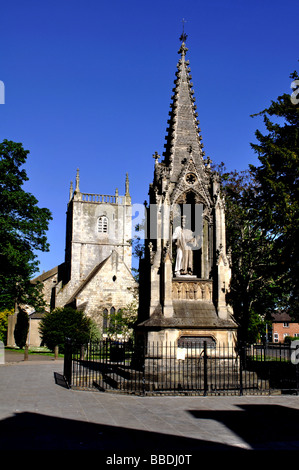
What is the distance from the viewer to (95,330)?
41.8 metres

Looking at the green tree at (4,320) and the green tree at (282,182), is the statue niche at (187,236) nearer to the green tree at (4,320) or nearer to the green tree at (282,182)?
A: the green tree at (282,182)

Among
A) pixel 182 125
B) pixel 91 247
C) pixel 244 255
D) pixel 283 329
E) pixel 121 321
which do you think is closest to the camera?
pixel 182 125

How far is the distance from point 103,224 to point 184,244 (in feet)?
140

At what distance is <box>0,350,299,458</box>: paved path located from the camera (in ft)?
21.8

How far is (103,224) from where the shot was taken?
56375 millimetres

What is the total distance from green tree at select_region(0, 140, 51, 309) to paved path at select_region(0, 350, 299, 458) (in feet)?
59.0

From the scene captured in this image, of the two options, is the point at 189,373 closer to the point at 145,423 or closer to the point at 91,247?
the point at 145,423

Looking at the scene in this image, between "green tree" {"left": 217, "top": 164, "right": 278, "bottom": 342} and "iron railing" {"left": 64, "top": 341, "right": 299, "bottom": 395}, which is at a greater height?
"green tree" {"left": 217, "top": 164, "right": 278, "bottom": 342}

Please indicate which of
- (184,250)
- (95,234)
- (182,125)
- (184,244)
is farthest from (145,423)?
(95,234)

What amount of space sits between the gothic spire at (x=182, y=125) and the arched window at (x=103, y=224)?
4109 cm

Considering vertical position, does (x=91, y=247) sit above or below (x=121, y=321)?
above

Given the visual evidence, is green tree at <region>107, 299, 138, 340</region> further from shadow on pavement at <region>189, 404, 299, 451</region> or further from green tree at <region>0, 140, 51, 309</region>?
shadow on pavement at <region>189, 404, 299, 451</region>

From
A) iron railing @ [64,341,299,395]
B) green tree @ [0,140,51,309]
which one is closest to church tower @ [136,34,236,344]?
iron railing @ [64,341,299,395]
